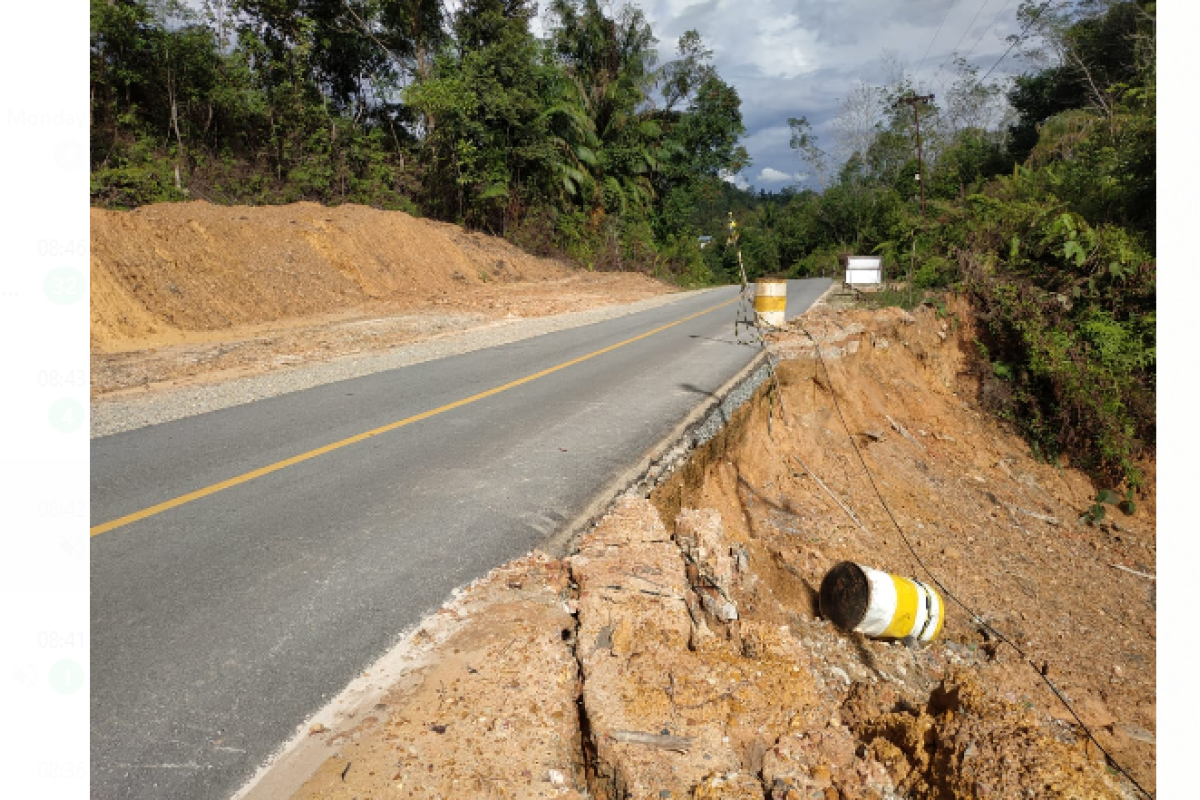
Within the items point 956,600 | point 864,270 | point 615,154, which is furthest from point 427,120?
point 956,600

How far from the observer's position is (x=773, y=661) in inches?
126

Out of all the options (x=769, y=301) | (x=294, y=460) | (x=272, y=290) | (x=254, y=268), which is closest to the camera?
(x=294, y=460)

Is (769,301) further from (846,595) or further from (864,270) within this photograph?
(864,270)

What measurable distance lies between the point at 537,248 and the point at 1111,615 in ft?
84.2

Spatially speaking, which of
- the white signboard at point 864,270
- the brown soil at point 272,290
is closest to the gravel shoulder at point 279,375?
the brown soil at point 272,290

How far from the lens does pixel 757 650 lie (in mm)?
3342

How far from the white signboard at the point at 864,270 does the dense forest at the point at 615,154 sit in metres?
0.90

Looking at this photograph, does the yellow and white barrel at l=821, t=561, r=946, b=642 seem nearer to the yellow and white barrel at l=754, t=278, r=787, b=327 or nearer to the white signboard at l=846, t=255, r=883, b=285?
the yellow and white barrel at l=754, t=278, r=787, b=327

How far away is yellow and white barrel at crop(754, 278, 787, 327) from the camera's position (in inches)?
387

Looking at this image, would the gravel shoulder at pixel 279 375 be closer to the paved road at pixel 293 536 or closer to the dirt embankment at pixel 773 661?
the paved road at pixel 293 536

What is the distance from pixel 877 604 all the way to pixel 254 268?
1697 cm

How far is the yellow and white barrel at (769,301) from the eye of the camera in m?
9.84
